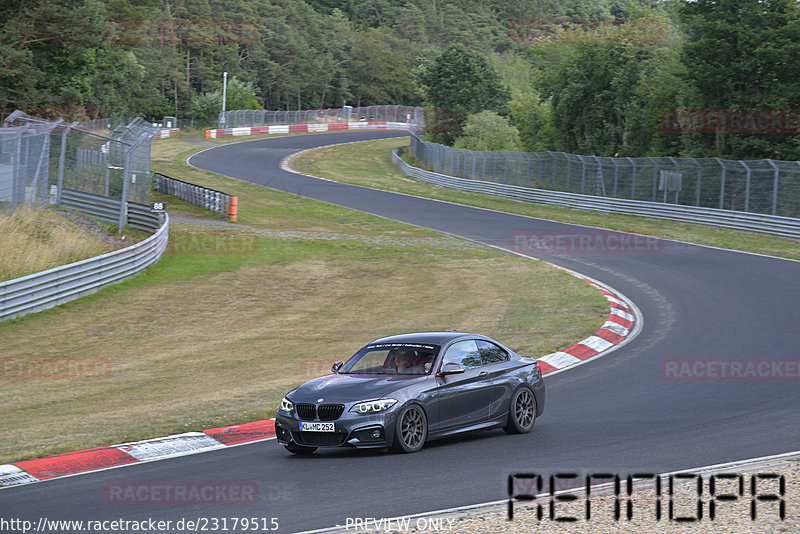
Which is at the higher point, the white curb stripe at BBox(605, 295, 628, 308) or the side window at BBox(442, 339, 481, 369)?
the side window at BBox(442, 339, 481, 369)

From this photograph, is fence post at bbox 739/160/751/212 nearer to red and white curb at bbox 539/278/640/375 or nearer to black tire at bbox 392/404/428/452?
red and white curb at bbox 539/278/640/375

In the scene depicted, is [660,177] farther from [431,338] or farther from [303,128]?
[303,128]

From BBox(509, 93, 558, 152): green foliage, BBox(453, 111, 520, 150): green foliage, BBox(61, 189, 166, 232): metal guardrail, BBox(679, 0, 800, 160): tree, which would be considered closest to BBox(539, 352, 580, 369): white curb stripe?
BBox(61, 189, 166, 232): metal guardrail

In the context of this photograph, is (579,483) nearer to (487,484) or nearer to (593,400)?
(487,484)

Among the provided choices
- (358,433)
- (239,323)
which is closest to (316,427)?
(358,433)

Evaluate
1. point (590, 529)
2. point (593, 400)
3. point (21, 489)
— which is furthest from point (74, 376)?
point (590, 529)

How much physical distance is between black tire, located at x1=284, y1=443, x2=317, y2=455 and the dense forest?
34895 mm

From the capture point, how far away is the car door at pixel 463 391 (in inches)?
415

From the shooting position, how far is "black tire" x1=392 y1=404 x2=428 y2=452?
9883mm

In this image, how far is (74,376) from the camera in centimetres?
1566

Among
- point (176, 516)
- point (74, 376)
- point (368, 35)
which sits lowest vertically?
point (74, 376)

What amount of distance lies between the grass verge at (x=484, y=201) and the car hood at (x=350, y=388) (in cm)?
2165

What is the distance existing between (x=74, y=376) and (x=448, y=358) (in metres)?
7.70

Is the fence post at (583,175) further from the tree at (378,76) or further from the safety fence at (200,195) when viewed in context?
the tree at (378,76)
